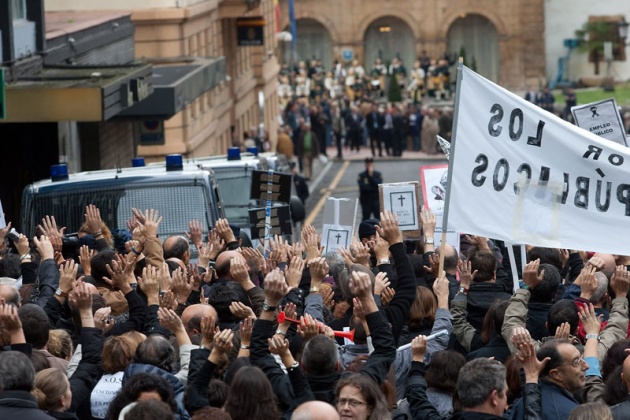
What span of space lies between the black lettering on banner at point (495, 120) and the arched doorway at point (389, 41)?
5825 cm

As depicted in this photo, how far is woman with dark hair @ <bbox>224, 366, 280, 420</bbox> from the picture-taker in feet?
25.0

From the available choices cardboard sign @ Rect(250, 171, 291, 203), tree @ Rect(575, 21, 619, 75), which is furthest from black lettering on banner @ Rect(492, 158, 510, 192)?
tree @ Rect(575, 21, 619, 75)

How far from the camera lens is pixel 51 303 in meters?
10.5

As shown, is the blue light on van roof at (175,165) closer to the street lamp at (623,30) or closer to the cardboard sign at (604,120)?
the cardboard sign at (604,120)

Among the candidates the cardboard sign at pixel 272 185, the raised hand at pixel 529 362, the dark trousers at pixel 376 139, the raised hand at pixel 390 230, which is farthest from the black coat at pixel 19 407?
the dark trousers at pixel 376 139

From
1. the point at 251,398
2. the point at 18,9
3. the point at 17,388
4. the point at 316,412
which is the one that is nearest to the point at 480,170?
the point at 251,398

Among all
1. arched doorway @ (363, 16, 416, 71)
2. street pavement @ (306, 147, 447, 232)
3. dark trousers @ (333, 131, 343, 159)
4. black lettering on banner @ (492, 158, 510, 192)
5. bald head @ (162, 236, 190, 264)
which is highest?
arched doorway @ (363, 16, 416, 71)

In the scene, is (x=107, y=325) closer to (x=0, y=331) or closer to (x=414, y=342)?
(x=0, y=331)

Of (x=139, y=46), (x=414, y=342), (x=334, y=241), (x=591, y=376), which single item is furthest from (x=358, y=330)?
(x=139, y=46)

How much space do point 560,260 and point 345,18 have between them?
56138 millimetres

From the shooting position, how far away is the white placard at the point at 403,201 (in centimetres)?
1555

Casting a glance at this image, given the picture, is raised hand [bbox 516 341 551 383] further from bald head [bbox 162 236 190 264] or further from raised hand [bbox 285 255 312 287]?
bald head [bbox 162 236 190 264]

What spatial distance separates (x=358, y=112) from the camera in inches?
1960

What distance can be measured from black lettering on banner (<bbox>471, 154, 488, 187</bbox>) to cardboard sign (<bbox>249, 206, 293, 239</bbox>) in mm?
6516
